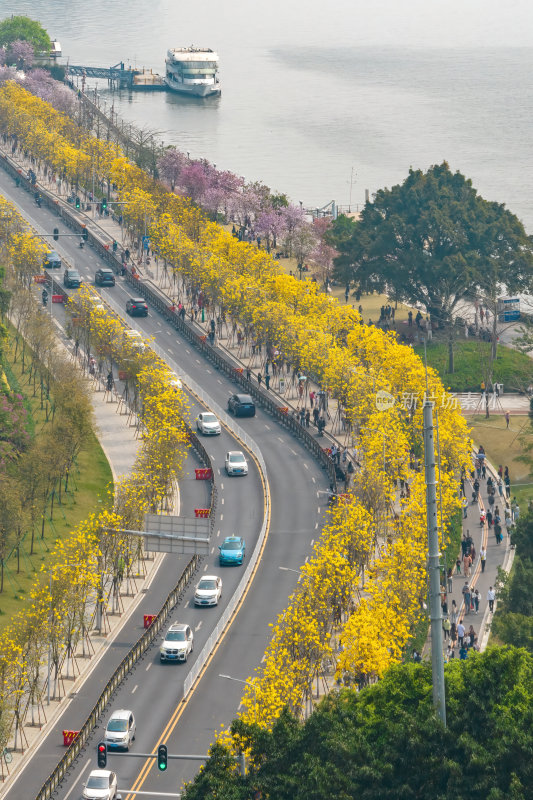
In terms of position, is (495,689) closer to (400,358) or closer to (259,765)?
(259,765)

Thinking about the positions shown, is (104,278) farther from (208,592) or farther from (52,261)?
(208,592)

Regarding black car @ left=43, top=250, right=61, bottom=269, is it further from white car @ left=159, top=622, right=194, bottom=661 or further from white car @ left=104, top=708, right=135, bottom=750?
white car @ left=104, top=708, right=135, bottom=750

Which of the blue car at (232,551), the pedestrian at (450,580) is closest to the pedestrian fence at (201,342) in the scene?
the blue car at (232,551)

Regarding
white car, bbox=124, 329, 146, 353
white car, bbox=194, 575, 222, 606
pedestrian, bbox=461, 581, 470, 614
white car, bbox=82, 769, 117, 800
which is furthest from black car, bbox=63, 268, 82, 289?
white car, bbox=82, 769, 117, 800

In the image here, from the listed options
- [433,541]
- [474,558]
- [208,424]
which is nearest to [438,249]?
[208,424]

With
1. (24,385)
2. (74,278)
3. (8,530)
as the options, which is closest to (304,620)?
(8,530)

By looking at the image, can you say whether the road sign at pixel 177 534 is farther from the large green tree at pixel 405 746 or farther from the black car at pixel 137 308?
the black car at pixel 137 308
